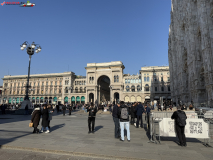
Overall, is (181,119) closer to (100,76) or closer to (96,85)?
(96,85)

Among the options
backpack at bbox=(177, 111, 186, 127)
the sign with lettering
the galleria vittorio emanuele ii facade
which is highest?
the galleria vittorio emanuele ii facade

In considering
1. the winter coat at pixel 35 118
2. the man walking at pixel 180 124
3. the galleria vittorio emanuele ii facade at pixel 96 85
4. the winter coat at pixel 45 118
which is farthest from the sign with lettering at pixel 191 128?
the galleria vittorio emanuele ii facade at pixel 96 85

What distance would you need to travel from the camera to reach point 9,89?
275 ft

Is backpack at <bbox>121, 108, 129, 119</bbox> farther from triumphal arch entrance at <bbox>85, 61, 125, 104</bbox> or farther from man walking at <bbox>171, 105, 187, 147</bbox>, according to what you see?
triumphal arch entrance at <bbox>85, 61, 125, 104</bbox>

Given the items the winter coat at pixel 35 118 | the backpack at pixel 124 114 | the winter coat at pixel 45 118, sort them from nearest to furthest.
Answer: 1. the backpack at pixel 124 114
2. the winter coat at pixel 35 118
3. the winter coat at pixel 45 118

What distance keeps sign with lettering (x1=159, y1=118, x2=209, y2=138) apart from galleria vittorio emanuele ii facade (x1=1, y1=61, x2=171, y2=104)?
40537 millimetres

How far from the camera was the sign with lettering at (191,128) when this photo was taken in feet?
19.1

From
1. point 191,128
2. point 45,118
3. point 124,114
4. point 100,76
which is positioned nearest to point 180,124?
point 191,128

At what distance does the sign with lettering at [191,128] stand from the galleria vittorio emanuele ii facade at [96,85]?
40.5 metres

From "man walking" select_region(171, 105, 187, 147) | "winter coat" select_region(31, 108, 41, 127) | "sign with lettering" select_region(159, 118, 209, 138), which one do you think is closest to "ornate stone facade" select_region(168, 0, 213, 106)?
"sign with lettering" select_region(159, 118, 209, 138)

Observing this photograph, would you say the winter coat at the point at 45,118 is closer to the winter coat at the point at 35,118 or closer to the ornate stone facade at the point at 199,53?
the winter coat at the point at 35,118

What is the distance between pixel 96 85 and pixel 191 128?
58.8 meters

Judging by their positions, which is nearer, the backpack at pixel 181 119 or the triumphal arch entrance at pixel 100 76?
the backpack at pixel 181 119

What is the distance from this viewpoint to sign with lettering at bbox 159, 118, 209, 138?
5820 mm
